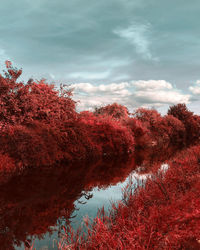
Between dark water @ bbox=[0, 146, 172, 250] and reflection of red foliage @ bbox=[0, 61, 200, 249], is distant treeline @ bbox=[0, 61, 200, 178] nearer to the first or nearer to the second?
reflection of red foliage @ bbox=[0, 61, 200, 249]

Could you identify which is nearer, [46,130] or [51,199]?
[51,199]

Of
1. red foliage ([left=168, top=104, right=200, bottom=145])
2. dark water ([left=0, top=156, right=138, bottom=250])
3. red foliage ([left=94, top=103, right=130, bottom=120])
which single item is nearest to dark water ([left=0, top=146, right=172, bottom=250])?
dark water ([left=0, top=156, right=138, bottom=250])

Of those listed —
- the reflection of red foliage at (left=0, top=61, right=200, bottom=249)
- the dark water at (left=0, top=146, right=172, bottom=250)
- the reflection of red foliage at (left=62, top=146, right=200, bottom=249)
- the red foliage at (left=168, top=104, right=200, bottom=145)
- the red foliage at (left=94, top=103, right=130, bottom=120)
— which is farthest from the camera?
the red foliage at (left=168, top=104, right=200, bottom=145)

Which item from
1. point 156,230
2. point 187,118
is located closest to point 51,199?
point 156,230

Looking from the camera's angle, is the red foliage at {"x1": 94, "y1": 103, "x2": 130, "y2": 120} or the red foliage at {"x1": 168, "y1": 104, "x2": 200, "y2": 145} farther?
the red foliage at {"x1": 168, "y1": 104, "x2": 200, "y2": 145}

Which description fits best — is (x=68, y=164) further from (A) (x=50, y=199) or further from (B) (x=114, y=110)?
(B) (x=114, y=110)

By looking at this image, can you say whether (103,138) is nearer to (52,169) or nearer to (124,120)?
(52,169)

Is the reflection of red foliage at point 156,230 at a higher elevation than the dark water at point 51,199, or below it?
higher

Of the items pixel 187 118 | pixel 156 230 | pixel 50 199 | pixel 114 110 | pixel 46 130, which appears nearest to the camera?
pixel 156 230

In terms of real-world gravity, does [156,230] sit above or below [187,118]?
below

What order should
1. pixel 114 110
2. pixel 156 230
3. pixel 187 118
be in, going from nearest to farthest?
pixel 156 230 < pixel 114 110 < pixel 187 118

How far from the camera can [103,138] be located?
2258 centimetres

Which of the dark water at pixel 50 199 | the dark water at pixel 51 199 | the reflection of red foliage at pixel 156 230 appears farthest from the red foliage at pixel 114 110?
the reflection of red foliage at pixel 156 230

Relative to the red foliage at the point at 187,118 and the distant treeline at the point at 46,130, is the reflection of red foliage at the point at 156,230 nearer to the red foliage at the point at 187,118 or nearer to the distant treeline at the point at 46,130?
the distant treeline at the point at 46,130
